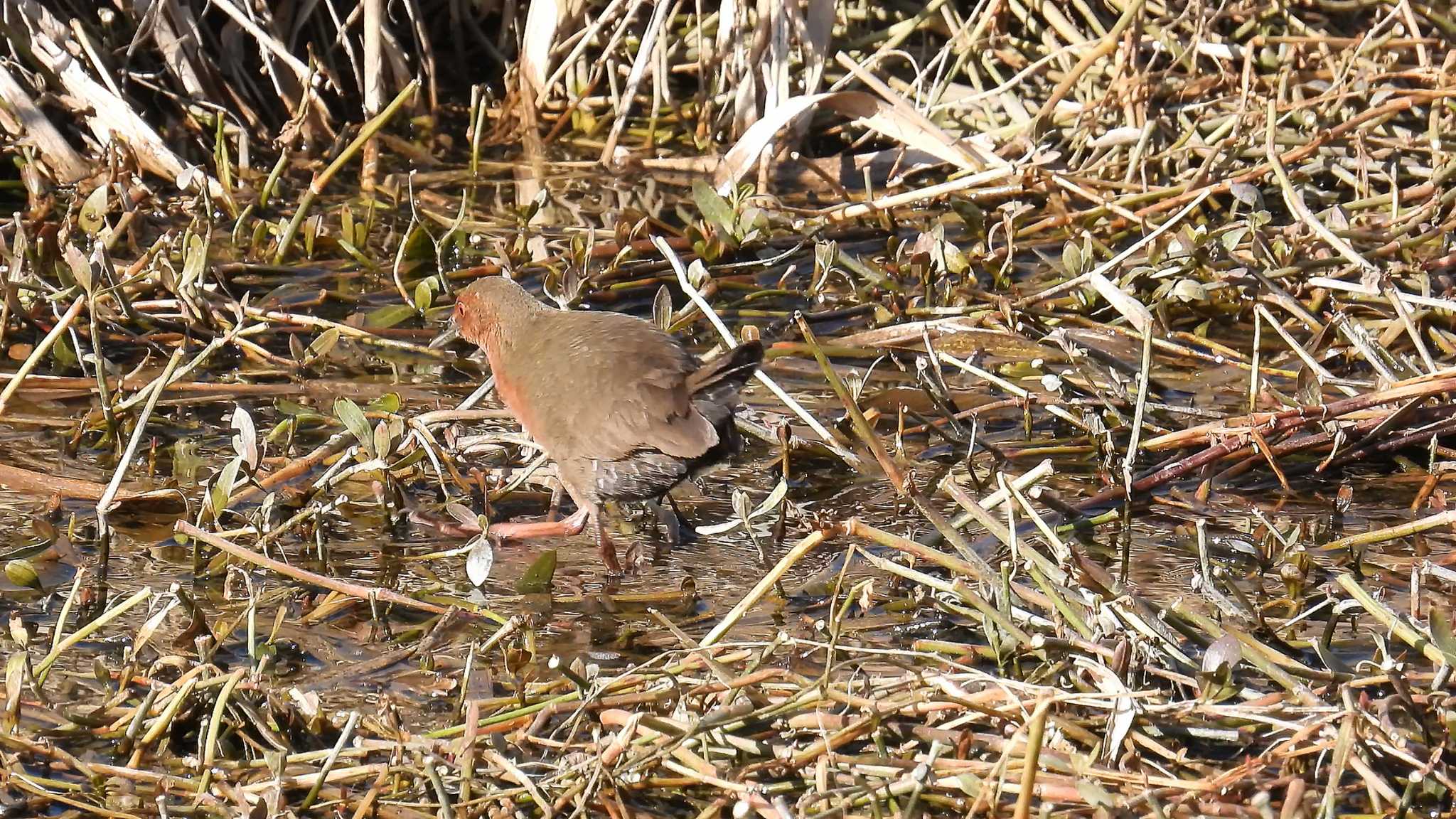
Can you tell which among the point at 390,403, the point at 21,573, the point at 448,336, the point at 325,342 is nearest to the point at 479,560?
the point at 390,403

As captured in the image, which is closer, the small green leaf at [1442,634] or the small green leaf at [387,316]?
the small green leaf at [1442,634]

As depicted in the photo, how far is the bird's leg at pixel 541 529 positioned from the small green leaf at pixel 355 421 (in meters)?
0.42

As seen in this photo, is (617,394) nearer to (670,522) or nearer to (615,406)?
(615,406)

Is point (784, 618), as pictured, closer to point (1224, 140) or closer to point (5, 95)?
point (1224, 140)

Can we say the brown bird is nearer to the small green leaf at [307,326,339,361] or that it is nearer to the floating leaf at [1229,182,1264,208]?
the small green leaf at [307,326,339,361]

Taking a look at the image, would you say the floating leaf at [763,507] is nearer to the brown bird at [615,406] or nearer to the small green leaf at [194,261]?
the brown bird at [615,406]

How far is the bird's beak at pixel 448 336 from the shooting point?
468 centimetres

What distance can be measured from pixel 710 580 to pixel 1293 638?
4.13ft

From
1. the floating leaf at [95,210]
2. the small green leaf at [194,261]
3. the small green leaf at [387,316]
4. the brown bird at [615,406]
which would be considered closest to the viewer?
the brown bird at [615,406]

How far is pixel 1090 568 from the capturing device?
10.1 feet

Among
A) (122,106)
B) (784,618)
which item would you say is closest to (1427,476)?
(784,618)

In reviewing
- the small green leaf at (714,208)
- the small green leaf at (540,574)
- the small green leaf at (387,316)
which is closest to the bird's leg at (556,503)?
the small green leaf at (540,574)

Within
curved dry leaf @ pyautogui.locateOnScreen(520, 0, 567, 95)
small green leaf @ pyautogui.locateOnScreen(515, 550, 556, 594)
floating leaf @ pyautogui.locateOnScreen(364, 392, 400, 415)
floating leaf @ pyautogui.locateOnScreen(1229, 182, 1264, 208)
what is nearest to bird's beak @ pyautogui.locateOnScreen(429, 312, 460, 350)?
floating leaf @ pyautogui.locateOnScreen(364, 392, 400, 415)

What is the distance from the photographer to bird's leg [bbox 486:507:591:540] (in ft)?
13.0
